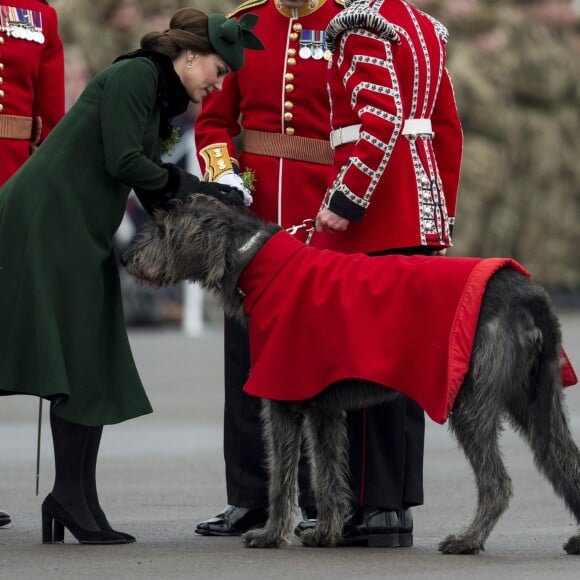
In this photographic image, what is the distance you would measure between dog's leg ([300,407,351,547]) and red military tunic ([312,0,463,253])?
0.76 metres

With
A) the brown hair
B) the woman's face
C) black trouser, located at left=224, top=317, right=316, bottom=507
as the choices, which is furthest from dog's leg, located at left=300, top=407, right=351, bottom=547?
the brown hair

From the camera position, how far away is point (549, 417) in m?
6.77

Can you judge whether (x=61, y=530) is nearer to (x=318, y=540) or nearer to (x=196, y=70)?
(x=318, y=540)

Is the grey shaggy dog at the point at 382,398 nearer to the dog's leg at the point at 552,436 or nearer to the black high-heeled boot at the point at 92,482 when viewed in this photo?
the dog's leg at the point at 552,436

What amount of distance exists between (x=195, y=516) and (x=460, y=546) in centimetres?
171

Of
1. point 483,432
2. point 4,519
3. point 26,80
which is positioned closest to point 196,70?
point 26,80

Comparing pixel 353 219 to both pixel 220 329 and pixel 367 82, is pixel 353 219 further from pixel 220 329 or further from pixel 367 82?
pixel 220 329

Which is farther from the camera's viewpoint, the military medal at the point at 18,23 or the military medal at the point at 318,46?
the military medal at the point at 18,23

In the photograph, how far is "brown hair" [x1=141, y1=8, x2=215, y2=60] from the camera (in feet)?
23.0

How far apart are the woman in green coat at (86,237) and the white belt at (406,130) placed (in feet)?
1.72

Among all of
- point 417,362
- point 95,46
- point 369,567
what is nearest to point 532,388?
point 417,362

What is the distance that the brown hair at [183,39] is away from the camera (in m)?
7.01

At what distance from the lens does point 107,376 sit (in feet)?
23.0

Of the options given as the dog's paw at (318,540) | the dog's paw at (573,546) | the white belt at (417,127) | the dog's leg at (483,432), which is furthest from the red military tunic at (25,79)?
the dog's paw at (573,546)
